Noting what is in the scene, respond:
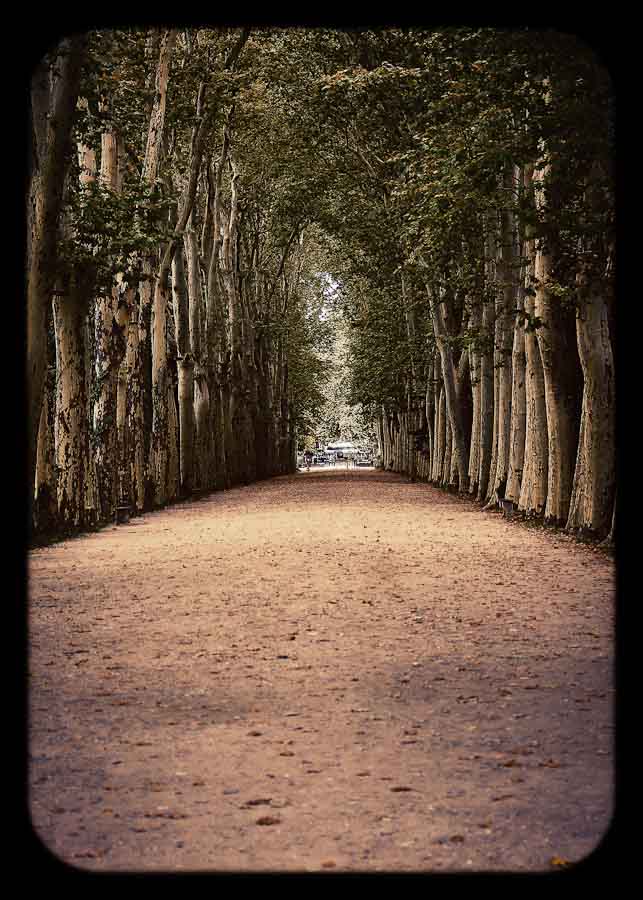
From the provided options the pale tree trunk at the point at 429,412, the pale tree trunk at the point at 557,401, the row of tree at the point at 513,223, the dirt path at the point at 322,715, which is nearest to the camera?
the dirt path at the point at 322,715

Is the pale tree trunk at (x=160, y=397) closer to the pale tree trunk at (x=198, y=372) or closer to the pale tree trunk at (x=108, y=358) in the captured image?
the pale tree trunk at (x=198, y=372)

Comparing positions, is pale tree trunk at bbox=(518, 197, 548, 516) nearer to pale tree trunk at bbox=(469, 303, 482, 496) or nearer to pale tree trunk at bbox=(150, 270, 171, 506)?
pale tree trunk at bbox=(469, 303, 482, 496)

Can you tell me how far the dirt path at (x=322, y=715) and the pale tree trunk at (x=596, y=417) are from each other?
2578 millimetres

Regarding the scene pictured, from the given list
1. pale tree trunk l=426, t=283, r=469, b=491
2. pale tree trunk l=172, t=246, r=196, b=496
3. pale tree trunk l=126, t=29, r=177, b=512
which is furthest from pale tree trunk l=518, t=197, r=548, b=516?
pale tree trunk l=172, t=246, r=196, b=496

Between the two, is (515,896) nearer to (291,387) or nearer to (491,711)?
(491,711)

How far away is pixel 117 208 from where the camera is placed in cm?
1756

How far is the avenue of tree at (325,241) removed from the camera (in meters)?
14.9

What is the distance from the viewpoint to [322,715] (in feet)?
22.8

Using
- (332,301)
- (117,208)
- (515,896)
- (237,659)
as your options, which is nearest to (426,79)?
(117,208)

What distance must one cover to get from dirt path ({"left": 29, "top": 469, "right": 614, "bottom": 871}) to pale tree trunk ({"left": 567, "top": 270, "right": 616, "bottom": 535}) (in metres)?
2.58

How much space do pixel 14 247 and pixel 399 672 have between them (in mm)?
3706

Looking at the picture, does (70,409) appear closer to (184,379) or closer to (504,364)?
(504,364)

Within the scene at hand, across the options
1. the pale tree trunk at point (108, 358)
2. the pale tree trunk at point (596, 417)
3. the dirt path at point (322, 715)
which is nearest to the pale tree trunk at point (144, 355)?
the pale tree trunk at point (108, 358)

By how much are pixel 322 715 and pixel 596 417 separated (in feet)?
36.6
